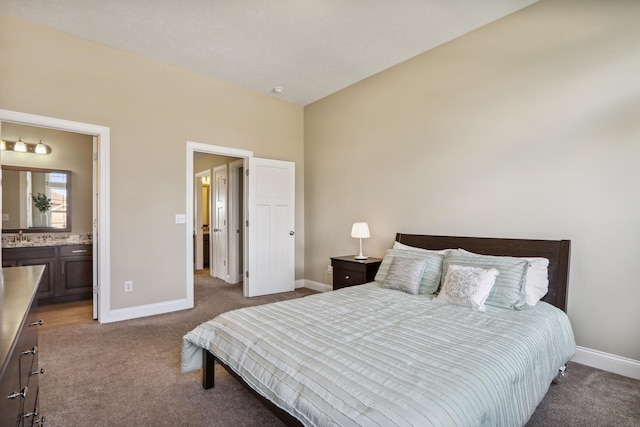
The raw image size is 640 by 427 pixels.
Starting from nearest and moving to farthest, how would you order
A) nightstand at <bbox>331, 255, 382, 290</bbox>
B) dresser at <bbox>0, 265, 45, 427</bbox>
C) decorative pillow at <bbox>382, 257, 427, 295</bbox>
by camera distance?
dresser at <bbox>0, 265, 45, 427</bbox> → decorative pillow at <bbox>382, 257, 427, 295</bbox> → nightstand at <bbox>331, 255, 382, 290</bbox>

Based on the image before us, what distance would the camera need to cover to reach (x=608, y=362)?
94.8 inches

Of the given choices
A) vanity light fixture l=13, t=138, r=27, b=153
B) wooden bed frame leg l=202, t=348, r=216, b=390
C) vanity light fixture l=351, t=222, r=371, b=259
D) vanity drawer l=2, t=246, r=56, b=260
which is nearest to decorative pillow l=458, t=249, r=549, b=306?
vanity light fixture l=351, t=222, r=371, b=259

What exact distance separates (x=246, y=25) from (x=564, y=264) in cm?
346

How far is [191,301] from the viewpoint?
13.4ft

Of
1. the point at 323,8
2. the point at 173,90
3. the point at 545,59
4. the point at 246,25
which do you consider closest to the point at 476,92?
the point at 545,59

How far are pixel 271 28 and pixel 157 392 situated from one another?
10.4 ft

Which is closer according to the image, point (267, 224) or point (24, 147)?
point (24, 147)

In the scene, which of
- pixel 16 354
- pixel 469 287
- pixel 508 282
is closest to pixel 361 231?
pixel 469 287

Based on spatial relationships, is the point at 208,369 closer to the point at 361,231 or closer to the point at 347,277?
the point at 347,277

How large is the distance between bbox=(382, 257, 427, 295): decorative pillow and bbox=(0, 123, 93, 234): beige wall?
14.9ft

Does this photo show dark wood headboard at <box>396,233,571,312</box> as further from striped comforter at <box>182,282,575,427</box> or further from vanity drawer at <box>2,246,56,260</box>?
vanity drawer at <box>2,246,56,260</box>

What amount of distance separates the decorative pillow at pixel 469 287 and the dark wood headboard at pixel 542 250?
0.52 m

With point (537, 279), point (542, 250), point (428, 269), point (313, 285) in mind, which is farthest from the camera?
point (313, 285)

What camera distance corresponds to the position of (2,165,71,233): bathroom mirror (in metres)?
4.33
